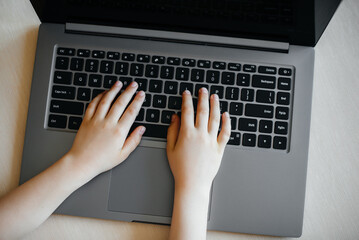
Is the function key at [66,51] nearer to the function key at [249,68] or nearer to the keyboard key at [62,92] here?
the keyboard key at [62,92]

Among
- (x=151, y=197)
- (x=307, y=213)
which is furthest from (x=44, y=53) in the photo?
(x=307, y=213)

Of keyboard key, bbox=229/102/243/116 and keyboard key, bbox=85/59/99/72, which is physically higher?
keyboard key, bbox=85/59/99/72

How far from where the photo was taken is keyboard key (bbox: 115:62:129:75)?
0.65 metres

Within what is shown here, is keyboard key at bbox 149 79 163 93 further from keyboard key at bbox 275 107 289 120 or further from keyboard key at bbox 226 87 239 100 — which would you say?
keyboard key at bbox 275 107 289 120

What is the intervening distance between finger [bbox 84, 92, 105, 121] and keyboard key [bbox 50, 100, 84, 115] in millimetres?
18

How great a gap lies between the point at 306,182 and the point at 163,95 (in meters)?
0.34

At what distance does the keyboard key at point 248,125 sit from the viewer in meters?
0.63

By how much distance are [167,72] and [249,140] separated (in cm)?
21

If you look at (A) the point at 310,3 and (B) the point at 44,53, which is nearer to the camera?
(A) the point at 310,3

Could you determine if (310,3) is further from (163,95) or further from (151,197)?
(151,197)

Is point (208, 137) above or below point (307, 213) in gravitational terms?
above

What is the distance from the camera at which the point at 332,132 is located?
657 mm

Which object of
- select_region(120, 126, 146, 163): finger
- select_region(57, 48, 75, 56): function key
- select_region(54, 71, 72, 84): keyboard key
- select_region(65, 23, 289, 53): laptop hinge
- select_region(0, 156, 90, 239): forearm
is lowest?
select_region(0, 156, 90, 239): forearm

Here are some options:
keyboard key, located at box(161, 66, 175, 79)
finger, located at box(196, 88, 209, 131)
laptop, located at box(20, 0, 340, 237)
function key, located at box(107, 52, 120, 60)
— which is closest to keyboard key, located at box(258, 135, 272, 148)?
laptop, located at box(20, 0, 340, 237)
